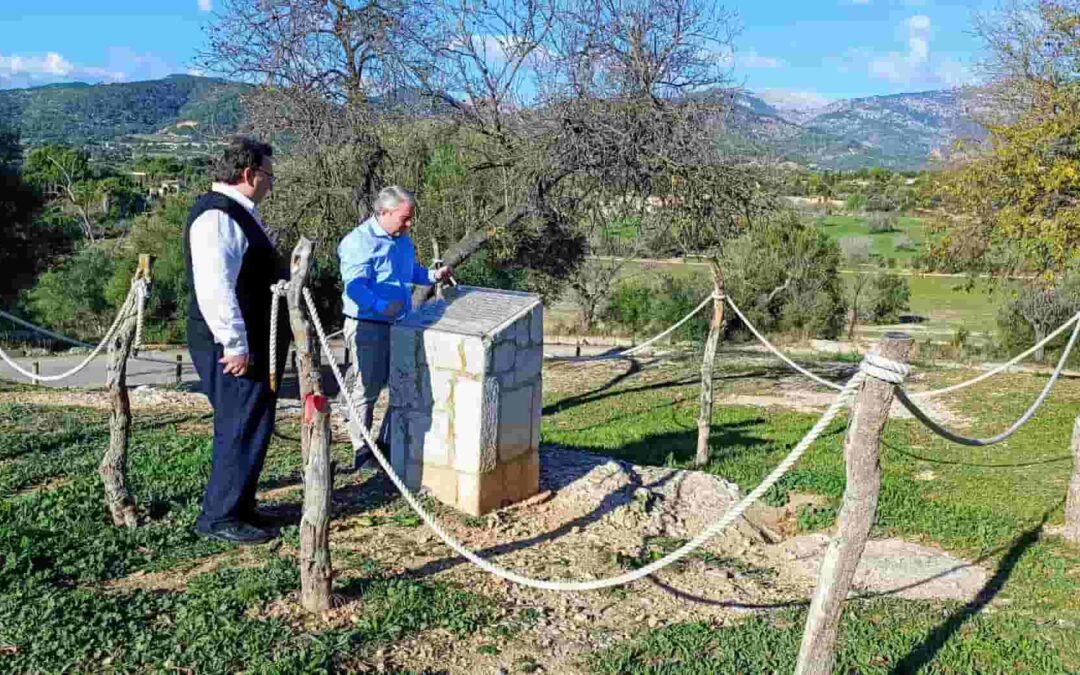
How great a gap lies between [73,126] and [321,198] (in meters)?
54.8

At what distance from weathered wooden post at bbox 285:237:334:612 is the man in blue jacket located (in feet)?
5.26

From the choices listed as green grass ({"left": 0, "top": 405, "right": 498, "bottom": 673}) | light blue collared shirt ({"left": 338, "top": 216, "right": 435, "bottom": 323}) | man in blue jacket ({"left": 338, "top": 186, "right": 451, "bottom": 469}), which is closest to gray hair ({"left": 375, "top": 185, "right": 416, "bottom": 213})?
man in blue jacket ({"left": 338, "top": 186, "right": 451, "bottom": 469})

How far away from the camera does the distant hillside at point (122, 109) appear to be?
38.0 ft

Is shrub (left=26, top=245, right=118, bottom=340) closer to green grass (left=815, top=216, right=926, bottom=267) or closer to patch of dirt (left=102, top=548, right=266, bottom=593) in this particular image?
patch of dirt (left=102, top=548, right=266, bottom=593)

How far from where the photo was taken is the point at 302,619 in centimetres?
409

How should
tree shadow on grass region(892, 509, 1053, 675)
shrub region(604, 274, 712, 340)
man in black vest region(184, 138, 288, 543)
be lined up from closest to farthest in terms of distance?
1. tree shadow on grass region(892, 509, 1053, 675)
2. man in black vest region(184, 138, 288, 543)
3. shrub region(604, 274, 712, 340)

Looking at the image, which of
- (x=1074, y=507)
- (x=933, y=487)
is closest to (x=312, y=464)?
(x=1074, y=507)

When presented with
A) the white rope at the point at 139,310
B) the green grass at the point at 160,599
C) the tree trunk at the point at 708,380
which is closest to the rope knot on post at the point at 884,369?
the green grass at the point at 160,599

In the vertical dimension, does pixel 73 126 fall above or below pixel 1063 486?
above

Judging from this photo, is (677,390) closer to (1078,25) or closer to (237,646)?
(1078,25)

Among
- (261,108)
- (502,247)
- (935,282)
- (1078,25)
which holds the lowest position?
(935,282)

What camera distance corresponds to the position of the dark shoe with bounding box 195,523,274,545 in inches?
194

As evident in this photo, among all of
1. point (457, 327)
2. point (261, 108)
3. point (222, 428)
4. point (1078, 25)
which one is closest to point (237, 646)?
point (222, 428)

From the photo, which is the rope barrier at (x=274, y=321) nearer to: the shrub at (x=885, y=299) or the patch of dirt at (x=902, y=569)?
the patch of dirt at (x=902, y=569)
